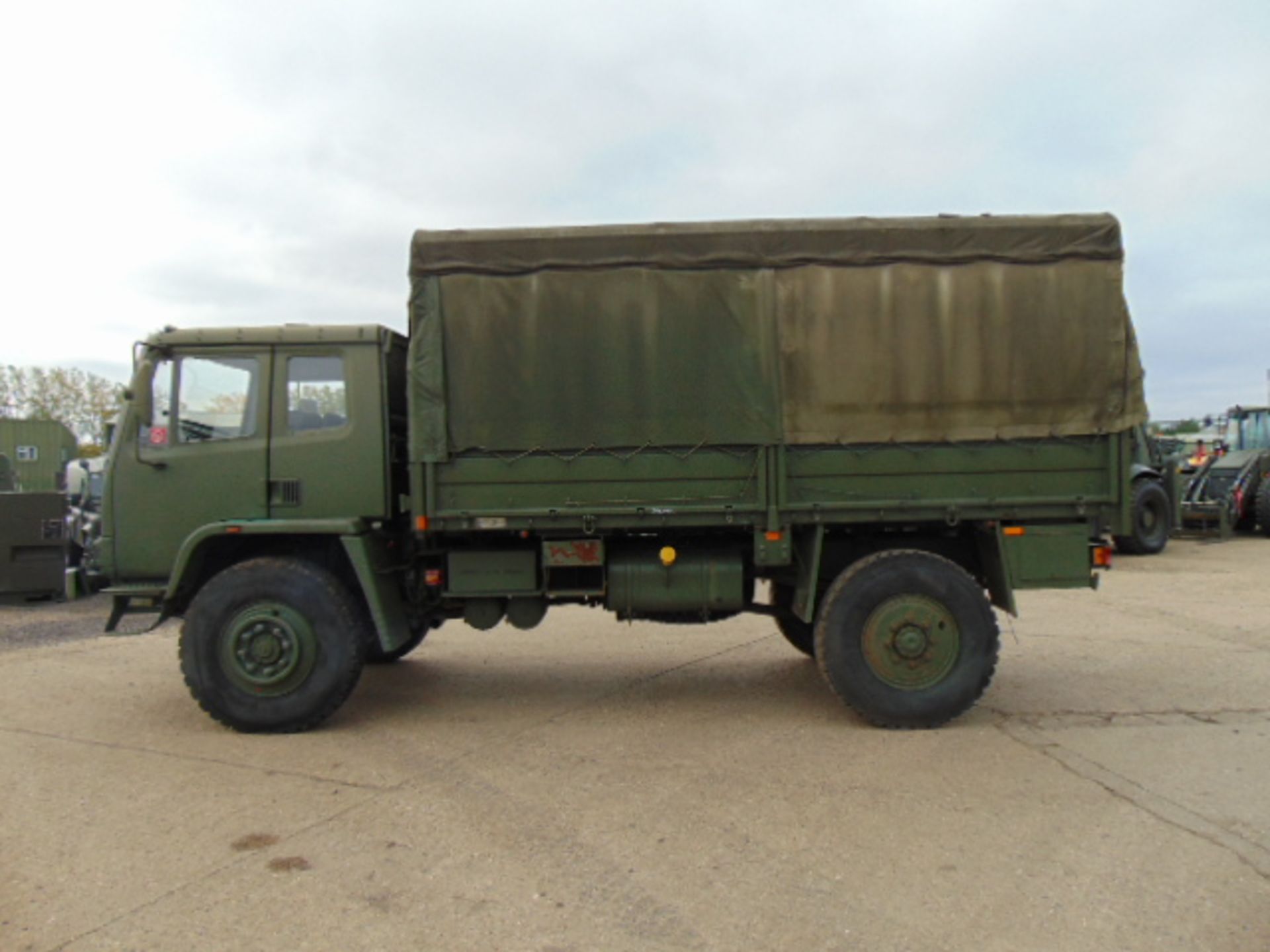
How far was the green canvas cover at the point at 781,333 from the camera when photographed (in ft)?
18.3

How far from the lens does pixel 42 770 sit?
4969mm

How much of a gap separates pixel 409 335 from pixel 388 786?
267cm

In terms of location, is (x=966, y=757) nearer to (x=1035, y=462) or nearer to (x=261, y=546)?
(x=1035, y=462)

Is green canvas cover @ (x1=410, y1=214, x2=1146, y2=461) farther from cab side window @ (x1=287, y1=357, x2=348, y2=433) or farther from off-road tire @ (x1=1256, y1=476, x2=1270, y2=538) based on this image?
off-road tire @ (x1=1256, y1=476, x2=1270, y2=538)

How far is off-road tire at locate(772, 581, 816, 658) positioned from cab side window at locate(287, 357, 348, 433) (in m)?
3.23

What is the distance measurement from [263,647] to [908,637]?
393 centimetres

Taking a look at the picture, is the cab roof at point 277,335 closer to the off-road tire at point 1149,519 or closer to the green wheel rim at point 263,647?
the green wheel rim at point 263,647

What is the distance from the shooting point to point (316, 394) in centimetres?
579

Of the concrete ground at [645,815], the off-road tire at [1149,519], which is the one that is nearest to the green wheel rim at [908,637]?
the concrete ground at [645,815]

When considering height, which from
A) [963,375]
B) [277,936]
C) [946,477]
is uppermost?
[963,375]

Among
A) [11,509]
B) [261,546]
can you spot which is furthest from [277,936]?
[11,509]

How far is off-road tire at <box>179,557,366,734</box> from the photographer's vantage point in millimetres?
5551

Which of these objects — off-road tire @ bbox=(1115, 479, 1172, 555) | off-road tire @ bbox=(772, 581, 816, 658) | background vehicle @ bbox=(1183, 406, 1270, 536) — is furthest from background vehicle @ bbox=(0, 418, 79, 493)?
background vehicle @ bbox=(1183, 406, 1270, 536)

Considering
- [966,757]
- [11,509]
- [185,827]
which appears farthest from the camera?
[11,509]
